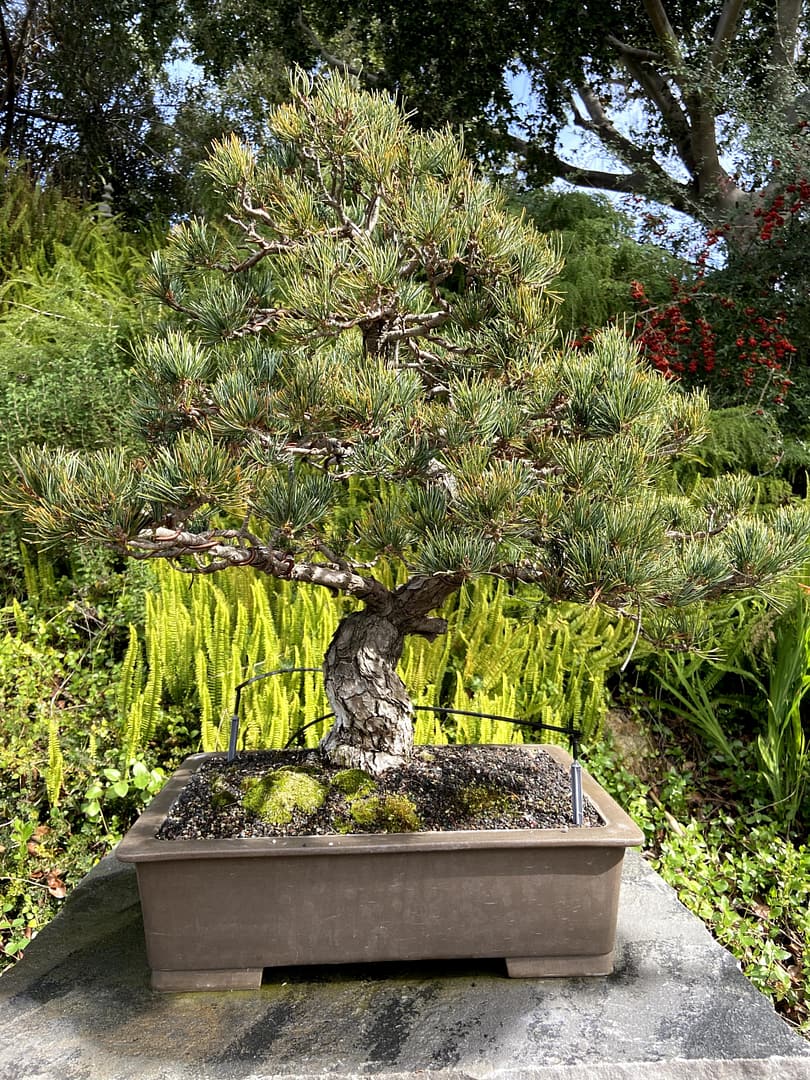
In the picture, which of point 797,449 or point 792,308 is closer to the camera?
point 797,449

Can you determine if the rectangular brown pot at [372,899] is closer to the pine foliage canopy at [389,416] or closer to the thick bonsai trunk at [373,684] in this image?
the thick bonsai trunk at [373,684]

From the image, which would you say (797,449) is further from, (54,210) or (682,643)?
(54,210)

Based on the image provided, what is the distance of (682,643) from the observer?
140 cm

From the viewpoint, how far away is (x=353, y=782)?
142 centimetres

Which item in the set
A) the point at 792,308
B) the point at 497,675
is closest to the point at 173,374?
the point at 497,675

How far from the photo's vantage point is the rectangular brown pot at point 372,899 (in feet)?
4.03

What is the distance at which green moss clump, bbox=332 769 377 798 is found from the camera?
1.40 m

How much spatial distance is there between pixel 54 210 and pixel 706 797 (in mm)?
4543

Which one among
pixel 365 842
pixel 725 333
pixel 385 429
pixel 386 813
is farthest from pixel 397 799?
pixel 725 333

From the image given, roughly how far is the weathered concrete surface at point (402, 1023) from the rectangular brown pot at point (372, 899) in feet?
0.18

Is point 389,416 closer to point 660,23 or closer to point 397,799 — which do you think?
point 397,799

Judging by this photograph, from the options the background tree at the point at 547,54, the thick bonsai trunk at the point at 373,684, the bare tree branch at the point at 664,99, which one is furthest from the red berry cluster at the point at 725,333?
the thick bonsai trunk at the point at 373,684

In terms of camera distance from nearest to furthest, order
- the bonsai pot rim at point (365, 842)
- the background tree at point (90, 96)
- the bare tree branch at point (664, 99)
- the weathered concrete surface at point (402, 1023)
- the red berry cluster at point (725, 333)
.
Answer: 1. the weathered concrete surface at point (402, 1023)
2. the bonsai pot rim at point (365, 842)
3. the red berry cluster at point (725, 333)
4. the bare tree branch at point (664, 99)
5. the background tree at point (90, 96)

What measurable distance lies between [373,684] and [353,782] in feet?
0.57
